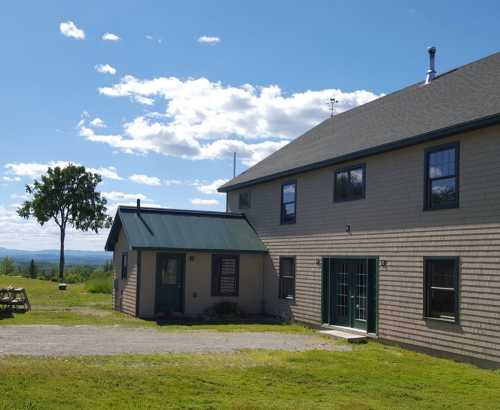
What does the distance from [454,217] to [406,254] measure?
1.82 meters

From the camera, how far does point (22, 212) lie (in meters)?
50.5

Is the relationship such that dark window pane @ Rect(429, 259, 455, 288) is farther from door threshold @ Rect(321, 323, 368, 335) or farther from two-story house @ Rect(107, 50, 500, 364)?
door threshold @ Rect(321, 323, 368, 335)

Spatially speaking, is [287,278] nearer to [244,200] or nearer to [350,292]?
[350,292]

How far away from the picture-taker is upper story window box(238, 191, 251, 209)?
935 inches

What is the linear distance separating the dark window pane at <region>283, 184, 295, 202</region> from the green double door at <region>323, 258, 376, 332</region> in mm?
2920

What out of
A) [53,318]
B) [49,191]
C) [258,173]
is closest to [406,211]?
[258,173]

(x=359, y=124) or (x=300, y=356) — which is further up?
(x=359, y=124)

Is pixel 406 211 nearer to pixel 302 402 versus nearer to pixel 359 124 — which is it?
pixel 359 124

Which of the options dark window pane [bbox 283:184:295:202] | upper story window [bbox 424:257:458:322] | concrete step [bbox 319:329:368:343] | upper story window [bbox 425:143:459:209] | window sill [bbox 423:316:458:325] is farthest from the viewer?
dark window pane [bbox 283:184:295:202]

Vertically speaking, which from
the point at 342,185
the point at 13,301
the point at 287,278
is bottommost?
the point at 13,301

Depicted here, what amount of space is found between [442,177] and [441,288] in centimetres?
244

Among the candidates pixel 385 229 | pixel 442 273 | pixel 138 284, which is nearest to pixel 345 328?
pixel 385 229

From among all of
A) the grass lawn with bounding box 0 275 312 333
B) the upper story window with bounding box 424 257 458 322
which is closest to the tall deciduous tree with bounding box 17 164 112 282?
the grass lawn with bounding box 0 275 312 333

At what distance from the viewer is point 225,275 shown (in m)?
21.8
